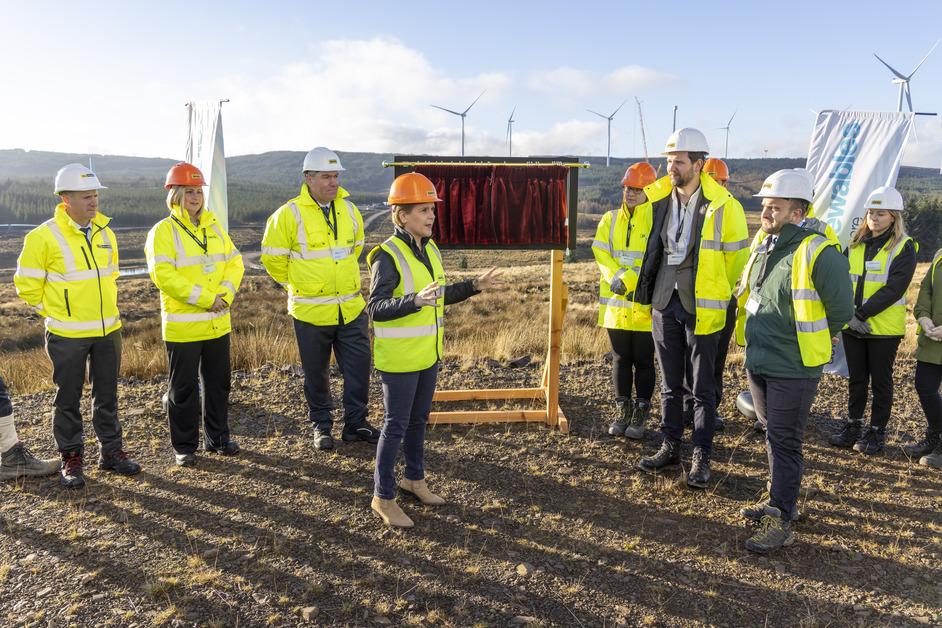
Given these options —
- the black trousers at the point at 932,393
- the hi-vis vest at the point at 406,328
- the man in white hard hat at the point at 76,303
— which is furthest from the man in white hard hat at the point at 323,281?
the black trousers at the point at 932,393

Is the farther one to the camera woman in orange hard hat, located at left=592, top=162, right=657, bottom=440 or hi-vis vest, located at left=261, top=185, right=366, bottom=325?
woman in orange hard hat, located at left=592, top=162, right=657, bottom=440

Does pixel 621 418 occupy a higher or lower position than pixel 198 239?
lower

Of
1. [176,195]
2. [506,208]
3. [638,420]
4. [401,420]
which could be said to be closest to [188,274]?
[176,195]

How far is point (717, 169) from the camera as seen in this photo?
6707mm

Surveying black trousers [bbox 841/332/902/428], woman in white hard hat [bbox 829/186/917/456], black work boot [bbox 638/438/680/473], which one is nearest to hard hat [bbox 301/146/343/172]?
black work boot [bbox 638/438/680/473]

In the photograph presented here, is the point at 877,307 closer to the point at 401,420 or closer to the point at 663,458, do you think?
the point at 663,458

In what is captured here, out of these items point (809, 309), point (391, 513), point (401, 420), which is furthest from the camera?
point (391, 513)

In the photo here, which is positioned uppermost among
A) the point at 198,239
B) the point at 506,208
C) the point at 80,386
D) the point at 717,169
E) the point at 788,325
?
the point at 717,169

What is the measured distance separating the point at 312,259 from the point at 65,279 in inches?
76.7

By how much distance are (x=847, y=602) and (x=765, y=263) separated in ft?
7.11

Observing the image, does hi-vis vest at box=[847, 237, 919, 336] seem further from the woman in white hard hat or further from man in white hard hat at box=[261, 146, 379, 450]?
man in white hard hat at box=[261, 146, 379, 450]

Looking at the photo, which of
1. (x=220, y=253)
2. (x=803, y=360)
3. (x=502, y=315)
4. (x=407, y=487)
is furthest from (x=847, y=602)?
(x=502, y=315)

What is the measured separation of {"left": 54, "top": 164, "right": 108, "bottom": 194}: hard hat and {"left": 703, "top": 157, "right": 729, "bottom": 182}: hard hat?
19.3 feet

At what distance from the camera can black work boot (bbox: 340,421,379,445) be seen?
5902 mm
